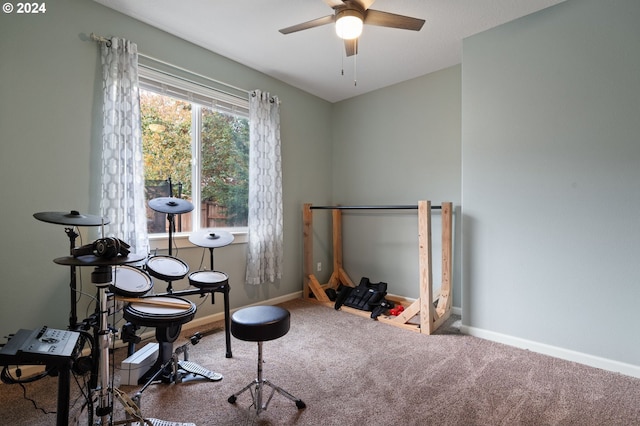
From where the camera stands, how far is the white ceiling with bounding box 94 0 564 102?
2.33 m

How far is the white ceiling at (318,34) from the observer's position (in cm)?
233

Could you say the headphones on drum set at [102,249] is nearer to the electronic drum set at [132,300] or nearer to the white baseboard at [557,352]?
the electronic drum set at [132,300]

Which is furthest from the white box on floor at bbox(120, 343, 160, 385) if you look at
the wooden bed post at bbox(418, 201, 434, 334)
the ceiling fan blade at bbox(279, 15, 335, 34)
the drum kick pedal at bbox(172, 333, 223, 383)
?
the ceiling fan blade at bbox(279, 15, 335, 34)

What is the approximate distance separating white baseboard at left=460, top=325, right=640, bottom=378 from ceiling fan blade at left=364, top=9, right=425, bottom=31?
97.1 inches

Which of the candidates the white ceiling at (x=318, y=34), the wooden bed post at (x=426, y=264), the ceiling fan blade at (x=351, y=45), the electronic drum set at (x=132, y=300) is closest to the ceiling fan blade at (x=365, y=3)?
the ceiling fan blade at (x=351, y=45)

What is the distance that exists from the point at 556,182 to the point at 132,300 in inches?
119

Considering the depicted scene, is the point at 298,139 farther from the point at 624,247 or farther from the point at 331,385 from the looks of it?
the point at 624,247

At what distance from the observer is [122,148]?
2344mm

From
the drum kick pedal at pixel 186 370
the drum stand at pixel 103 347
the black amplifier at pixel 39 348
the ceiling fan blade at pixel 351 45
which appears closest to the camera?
the black amplifier at pixel 39 348

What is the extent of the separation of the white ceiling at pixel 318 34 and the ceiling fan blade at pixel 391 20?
0.39 metres

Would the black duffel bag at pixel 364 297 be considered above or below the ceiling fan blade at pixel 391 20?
below

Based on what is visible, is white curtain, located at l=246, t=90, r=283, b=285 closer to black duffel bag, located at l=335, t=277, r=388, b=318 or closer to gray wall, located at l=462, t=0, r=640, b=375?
black duffel bag, located at l=335, t=277, r=388, b=318

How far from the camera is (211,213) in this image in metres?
3.14

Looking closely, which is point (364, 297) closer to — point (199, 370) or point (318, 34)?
point (199, 370)
